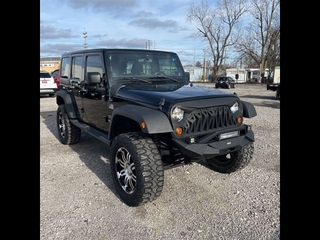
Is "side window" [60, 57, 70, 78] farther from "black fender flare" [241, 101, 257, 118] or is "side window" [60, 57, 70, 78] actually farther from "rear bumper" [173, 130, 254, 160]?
→ "black fender flare" [241, 101, 257, 118]

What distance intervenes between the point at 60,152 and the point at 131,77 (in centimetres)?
236

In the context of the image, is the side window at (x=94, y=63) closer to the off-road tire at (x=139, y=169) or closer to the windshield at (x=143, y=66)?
the windshield at (x=143, y=66)

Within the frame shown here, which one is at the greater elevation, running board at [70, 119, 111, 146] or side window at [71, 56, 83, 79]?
side window at [71, 56, 83, 79]

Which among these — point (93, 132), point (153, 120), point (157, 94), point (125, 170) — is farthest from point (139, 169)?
point (93, 132)

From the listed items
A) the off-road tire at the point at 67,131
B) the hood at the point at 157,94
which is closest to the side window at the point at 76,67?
the off-road tire at the point at 67,131

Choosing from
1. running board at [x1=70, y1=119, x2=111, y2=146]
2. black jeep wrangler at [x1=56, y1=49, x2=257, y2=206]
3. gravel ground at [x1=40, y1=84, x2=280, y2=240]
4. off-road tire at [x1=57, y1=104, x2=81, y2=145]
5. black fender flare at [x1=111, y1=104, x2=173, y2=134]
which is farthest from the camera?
off-road tire at [x1=57, y1=104, x2=81, y2=145]

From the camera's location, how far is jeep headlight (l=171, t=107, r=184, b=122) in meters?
2.92

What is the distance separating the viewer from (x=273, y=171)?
4.06 m

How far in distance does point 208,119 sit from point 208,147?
351 mm

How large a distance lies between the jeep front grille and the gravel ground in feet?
3.00

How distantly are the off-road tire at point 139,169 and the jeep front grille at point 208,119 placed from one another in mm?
499

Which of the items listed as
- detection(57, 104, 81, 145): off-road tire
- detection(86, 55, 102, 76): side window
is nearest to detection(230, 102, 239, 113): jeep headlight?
detection(86, 55, 102, 76): side window

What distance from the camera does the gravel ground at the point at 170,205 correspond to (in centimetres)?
262
